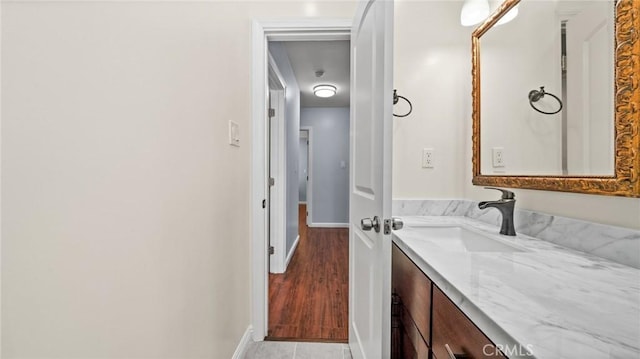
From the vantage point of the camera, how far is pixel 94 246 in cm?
55

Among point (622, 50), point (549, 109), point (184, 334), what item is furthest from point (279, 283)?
point (622, 50)

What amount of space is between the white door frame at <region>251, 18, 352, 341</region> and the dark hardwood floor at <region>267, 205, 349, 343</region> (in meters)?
0.29

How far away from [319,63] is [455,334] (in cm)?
→ 305

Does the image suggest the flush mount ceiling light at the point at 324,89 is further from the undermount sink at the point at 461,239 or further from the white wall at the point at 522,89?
the undermount sink at the point at 461,239

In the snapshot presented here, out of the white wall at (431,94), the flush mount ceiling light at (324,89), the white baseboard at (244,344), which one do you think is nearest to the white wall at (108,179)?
the white baseboard at (244,344)

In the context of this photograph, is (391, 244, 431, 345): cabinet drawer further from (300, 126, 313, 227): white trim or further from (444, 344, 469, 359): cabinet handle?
(300, 126, 313, 227): white trim

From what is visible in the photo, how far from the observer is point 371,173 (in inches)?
41.5

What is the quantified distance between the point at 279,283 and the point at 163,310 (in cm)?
181

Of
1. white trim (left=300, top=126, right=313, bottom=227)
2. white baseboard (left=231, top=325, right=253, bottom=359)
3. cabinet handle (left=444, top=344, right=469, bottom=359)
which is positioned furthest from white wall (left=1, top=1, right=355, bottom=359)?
white trim (left=300, top=126, right=313, bottom=227)

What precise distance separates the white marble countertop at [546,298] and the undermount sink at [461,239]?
164mm

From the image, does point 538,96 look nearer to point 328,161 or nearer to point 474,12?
point 474,12

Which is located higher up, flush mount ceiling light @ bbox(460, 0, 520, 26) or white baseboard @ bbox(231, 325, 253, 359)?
flush mount ceiling light @ bbox(460, 0, 520, 26)

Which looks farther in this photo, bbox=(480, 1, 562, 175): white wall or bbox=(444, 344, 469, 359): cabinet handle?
bbox=(480, 1, 562, 175): white wall

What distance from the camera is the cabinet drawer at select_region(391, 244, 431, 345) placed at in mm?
752
